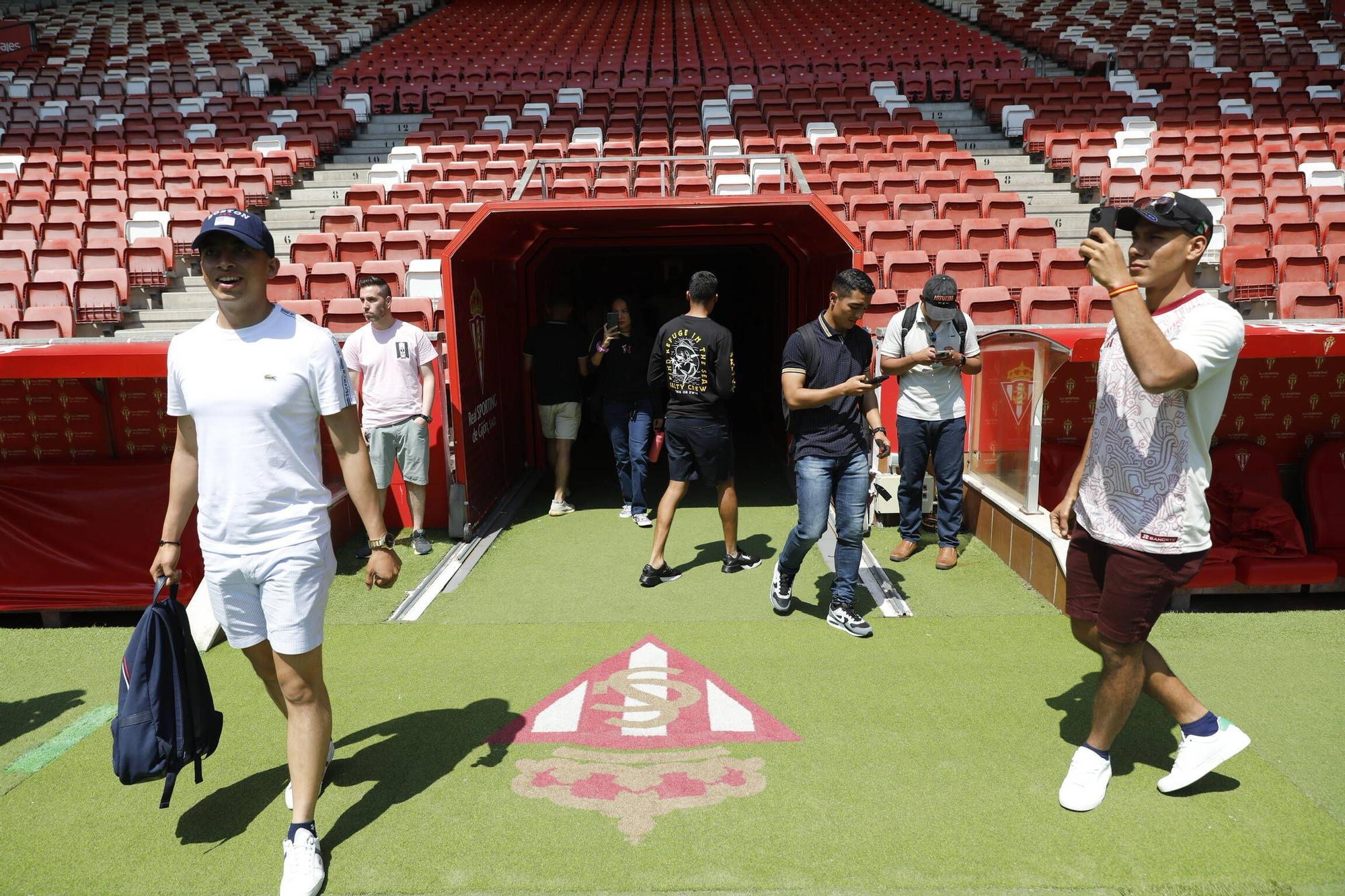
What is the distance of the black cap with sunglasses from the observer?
2621 millimetres

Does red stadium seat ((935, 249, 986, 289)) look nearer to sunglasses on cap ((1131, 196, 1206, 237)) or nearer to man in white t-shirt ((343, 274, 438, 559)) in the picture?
man in white t-shirt ((343, 274, 438, 559))

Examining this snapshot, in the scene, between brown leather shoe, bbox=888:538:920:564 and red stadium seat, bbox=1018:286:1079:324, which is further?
red stadium seat, bbox=1018:286:1079:324

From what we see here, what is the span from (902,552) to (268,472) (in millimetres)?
4254

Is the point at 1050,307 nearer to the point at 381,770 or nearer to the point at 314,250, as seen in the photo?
the point at 381,770

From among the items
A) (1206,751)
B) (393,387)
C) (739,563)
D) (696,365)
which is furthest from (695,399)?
(1206,751)

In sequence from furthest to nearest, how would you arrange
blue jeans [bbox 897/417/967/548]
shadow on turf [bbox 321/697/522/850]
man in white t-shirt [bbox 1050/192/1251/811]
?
1. blue jeans [bbox 897/417/967/548]
2. shadow on turf [bbox 321/697/522/850]
3. man in white t-shirt [bbox 1050/192/1251/811]

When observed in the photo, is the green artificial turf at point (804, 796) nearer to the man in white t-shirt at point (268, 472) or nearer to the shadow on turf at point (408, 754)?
the shadow on turf at point (408, 754)

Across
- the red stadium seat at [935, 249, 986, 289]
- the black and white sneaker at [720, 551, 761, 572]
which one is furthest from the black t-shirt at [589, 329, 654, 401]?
the red stadium seat at [935, 249, 986, 289]

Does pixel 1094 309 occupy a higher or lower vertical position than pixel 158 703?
higher

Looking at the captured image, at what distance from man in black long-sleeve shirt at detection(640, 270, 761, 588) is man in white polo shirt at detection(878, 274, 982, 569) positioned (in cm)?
110

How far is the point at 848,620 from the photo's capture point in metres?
4.54

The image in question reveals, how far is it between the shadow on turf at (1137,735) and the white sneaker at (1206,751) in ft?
0.45

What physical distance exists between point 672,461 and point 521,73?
14.4 metres

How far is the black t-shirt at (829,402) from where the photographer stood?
4426 millimetres
